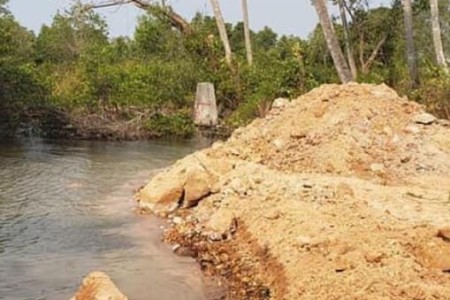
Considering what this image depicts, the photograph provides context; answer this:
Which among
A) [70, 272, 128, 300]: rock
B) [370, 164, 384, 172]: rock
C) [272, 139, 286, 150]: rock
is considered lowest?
[70, 272, 128, 300]: rock

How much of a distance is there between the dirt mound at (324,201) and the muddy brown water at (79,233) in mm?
460

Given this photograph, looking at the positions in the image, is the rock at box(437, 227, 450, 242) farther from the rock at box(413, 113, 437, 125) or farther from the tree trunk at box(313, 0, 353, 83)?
the tree trunk at box(313, 0, 353, 83)

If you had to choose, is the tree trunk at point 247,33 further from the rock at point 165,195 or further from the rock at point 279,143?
the rock at point 165,195

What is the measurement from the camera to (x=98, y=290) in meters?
5.98

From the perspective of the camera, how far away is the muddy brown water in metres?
7.53

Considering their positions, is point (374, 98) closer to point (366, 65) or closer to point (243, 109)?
point (243, 109)

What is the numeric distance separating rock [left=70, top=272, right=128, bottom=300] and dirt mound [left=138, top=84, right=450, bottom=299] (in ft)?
5.16

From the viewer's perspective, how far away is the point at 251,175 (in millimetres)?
10453

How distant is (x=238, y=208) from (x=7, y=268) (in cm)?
303

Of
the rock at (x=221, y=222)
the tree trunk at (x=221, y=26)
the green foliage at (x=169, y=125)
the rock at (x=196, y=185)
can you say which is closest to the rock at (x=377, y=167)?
the rock at (x=196, y=185)

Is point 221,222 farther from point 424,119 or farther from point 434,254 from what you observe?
point 424,119

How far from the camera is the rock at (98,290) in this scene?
5930mm

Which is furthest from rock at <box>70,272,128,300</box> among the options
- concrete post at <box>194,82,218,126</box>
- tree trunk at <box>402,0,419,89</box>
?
concrete post at <box>194,82,218,126</box>

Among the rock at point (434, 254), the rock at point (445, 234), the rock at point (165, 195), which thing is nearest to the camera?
the rock at point (434, 254)
